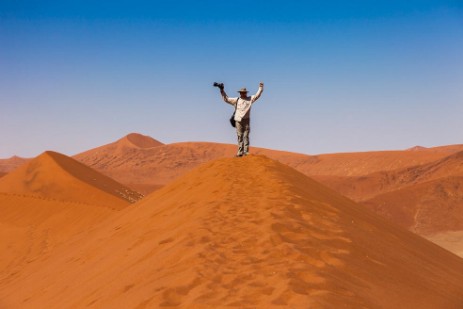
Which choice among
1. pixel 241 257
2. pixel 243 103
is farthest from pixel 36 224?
pixel 241 257

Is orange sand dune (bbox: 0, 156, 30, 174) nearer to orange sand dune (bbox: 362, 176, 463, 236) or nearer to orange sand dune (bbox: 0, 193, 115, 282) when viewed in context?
orange sand dune (bbox: 362, 176, 463, 236)

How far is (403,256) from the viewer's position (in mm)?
6934

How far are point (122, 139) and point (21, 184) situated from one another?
76935mm

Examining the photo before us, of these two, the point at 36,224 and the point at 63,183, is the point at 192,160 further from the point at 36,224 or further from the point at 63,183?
the point at 36,224

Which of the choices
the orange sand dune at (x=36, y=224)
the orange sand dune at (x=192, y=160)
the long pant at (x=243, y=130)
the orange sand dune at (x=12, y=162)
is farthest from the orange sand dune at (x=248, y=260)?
the orange sand dune at (x=12, y=162)

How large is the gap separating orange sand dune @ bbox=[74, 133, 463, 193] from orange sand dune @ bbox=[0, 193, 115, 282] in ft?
128

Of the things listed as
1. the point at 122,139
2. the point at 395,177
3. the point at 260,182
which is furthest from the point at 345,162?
the point at 260,182

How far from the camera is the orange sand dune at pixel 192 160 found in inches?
2618

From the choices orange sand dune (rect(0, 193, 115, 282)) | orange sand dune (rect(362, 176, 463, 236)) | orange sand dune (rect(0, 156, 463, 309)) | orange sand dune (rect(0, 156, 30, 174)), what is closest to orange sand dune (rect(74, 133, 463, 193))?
orange sand dune (rect(362, 176, 463, 236))

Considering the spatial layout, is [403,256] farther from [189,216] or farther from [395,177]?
[395,177]

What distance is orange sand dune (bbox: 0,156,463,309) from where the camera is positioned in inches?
186

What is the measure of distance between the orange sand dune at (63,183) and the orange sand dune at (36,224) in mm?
3111

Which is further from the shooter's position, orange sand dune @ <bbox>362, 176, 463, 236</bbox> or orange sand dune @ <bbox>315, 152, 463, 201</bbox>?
orange sand dune @ <bbox>315, 152, 463, 201</bbox>

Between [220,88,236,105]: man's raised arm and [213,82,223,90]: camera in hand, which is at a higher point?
[213,82,223,90]: camera in hand
